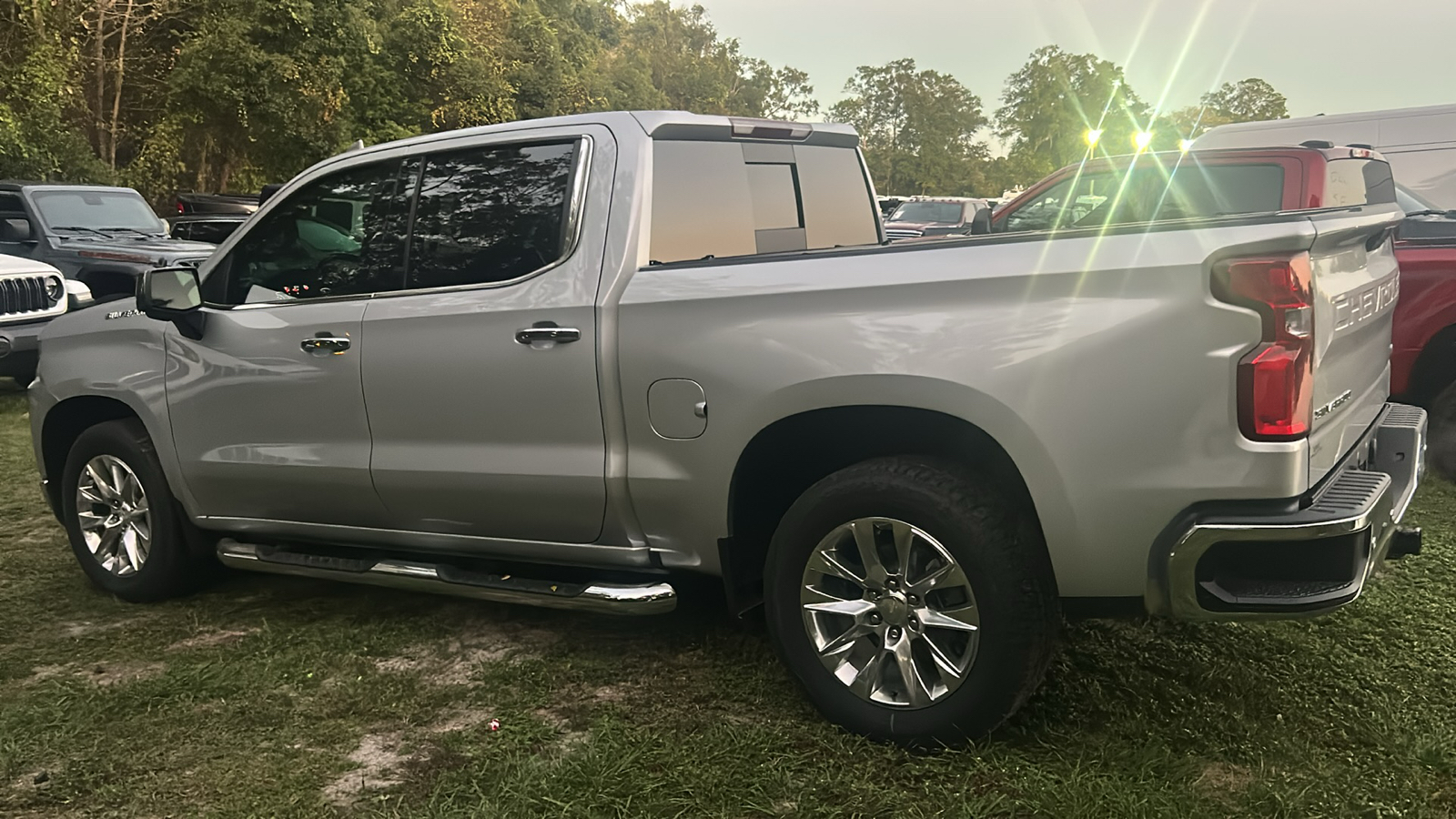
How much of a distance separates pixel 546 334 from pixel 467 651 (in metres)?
1.27

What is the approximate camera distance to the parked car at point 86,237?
37.1ft

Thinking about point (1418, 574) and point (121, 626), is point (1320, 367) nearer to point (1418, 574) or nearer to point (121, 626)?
point (1418, 574)

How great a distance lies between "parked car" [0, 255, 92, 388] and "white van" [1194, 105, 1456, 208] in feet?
31.1

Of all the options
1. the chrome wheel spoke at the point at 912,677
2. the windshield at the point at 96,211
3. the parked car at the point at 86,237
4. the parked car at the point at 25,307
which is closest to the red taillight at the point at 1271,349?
the chrome wheel spoke at the point at 912,677

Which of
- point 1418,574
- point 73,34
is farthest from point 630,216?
point 73,34

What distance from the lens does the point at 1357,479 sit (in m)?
3.12

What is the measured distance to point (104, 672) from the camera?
4066 mm

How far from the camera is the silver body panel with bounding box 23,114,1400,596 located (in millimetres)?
2783

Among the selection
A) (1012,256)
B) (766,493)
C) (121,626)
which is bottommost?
(121,626)

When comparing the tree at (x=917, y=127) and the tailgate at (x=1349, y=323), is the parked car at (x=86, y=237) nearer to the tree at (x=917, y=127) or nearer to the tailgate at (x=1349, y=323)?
the tailgate at (x=1349, y=323)

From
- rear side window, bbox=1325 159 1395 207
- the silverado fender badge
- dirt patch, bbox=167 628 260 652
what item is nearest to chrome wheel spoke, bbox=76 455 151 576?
dirt patch, bbox=167 628 260 652

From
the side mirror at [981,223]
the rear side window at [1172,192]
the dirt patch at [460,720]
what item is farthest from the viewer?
the side mirror at [981,223]

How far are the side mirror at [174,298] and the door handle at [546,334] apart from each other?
155 cm

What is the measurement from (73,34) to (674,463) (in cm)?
2698
